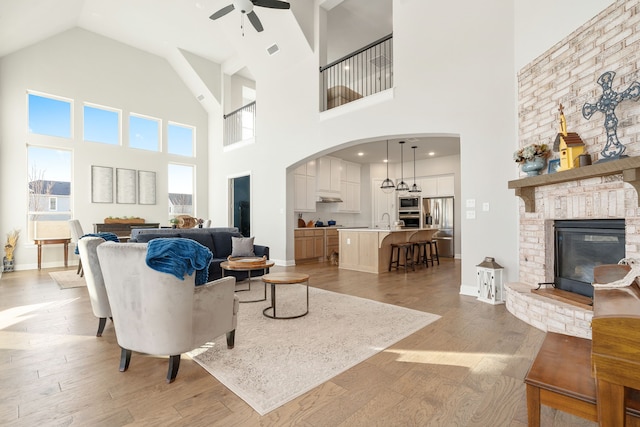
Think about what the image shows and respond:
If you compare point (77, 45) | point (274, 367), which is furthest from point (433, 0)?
point (77, 45)

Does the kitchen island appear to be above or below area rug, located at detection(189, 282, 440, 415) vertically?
above

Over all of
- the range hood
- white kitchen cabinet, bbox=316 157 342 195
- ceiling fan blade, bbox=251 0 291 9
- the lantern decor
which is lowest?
the lantern decor

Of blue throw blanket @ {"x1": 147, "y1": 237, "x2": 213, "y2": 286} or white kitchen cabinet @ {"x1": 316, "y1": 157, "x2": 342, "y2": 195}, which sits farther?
white kitchen cabinet @ {"x1": 316, "y1": 157, "x2": 342, "y2": 195}

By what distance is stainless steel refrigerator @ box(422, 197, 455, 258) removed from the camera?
887 cm

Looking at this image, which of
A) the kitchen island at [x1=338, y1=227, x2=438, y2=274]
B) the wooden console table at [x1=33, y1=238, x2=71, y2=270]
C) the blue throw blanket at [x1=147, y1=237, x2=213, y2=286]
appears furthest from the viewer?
the wooden console table at [x1=33, y1=238, x2=71, y2=270]

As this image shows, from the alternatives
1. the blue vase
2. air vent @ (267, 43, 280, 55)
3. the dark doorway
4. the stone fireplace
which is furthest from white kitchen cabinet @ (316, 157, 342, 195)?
the blue vase

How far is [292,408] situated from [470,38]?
5.06m

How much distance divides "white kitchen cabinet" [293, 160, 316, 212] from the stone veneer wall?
5.35m

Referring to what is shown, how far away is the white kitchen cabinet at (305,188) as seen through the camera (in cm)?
828

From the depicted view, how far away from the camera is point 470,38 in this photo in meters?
4.46

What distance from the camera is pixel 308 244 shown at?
8016mm

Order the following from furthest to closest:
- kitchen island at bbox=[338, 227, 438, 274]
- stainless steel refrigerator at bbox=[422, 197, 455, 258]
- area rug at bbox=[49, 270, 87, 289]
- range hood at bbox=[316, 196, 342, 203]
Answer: range hood at bbox=[316, 196, 342, 203] < stainless steel refrigerator at bbox=[422, 197, 455, 258] < kitchen island at bbox=[338, 227, 438, 274] < area rug at bbox=[49, 270, 87, 289]

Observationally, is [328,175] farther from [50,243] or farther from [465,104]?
[50,243]

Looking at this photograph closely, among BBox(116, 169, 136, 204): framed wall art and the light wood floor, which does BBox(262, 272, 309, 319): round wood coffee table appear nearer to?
the light wood floor
